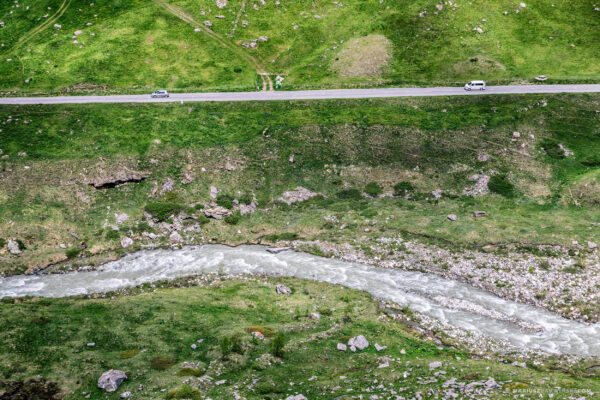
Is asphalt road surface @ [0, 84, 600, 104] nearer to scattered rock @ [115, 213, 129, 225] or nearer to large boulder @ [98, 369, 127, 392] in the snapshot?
scattered rock @ [115, 213, 129, 225]

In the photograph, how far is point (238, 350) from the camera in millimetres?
55625

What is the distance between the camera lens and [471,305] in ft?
217

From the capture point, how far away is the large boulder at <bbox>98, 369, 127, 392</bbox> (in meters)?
50.1

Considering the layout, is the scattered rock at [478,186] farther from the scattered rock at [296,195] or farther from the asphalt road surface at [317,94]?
the scattered rock at [296,195]

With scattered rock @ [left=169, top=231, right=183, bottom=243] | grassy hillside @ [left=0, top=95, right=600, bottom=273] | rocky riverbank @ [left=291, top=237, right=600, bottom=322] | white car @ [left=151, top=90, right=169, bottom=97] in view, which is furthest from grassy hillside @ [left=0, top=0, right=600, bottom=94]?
rocky riverbank @ [left=291, top=237, right=600, bottom=322]

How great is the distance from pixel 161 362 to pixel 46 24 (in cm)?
10819

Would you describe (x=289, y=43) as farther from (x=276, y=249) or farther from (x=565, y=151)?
(x=565, y=151)

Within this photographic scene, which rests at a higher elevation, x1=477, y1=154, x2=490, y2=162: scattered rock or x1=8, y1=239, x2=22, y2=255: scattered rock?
x1=477, y1=154, x2=490, y2=162: scattered rock

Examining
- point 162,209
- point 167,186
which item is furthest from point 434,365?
point 167,186

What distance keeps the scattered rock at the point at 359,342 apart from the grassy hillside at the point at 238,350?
2.17 ft

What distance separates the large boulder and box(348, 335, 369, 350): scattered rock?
25.8 meters

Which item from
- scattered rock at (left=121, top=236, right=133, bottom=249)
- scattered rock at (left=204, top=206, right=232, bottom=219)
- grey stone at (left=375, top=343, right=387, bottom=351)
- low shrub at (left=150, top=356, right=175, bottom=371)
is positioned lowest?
low shrub at (left=150, top=356, right=175, bottom=371)

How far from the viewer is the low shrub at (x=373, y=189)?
88450 mm

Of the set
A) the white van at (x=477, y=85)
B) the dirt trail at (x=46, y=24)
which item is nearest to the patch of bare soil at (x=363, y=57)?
the white van at (x=477, y=85)
